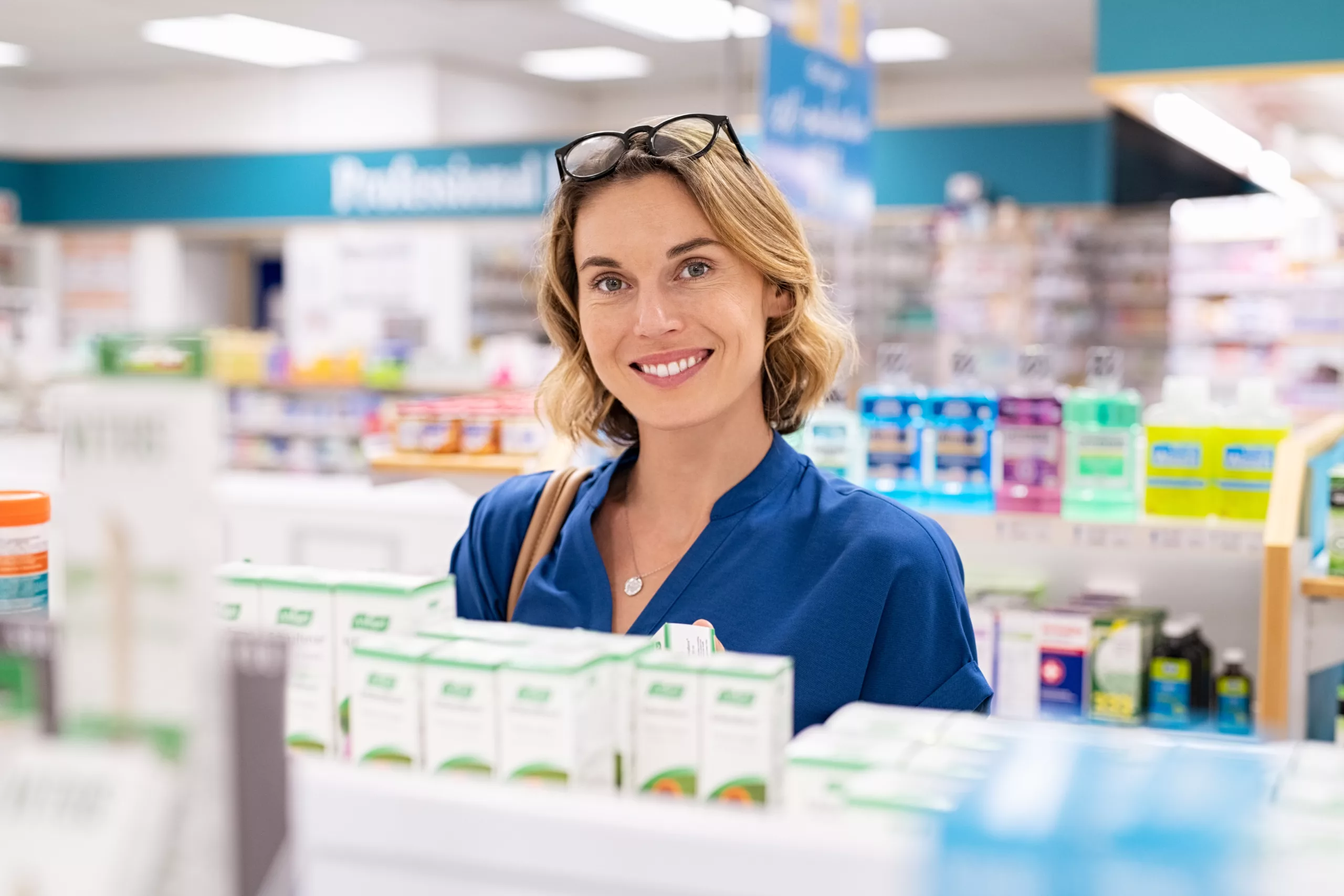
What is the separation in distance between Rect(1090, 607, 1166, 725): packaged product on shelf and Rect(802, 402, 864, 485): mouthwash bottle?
2.44ft

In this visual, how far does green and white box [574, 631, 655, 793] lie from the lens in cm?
105

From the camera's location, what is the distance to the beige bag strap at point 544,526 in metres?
2.03

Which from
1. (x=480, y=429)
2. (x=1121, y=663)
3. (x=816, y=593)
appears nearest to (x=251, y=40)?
(x=480, y=429)

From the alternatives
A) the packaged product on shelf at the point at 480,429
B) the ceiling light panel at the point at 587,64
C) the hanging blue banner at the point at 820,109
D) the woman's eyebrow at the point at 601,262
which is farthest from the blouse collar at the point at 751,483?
the ceiling light panel at the point at 587,64

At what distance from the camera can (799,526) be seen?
189cm

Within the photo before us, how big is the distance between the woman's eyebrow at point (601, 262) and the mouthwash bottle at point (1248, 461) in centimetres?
198

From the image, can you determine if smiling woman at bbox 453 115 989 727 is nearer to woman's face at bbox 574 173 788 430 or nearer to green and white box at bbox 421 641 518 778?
woman's face at bbox 574 173 788 430

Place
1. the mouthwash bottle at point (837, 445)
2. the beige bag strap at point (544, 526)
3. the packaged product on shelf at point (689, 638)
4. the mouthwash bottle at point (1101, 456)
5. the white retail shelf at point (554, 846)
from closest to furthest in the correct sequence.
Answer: the white retail shelf at point (554, 846) → the packaged product on shelf at point (689, 638) → the beige bag strap at point (544, 526) → the mouthwash bottle at point (1101, 456) → the mouthwash bottle at point (837, 445)

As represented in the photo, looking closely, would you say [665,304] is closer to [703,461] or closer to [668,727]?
[703,461]

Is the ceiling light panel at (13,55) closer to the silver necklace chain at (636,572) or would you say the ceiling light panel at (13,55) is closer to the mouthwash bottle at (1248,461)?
the mouthwash bottle at (1248,461)

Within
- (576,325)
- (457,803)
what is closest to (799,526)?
(576,325)

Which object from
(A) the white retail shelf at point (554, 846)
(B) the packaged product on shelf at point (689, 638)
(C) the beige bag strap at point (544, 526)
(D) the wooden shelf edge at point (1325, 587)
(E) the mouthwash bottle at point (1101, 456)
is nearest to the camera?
(A) the white retail shelf at point (554, 846)

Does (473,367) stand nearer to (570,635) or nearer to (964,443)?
(964,443)

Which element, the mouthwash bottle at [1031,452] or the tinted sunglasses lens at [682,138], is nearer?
the tinted sunglasses lens at [682,138]
